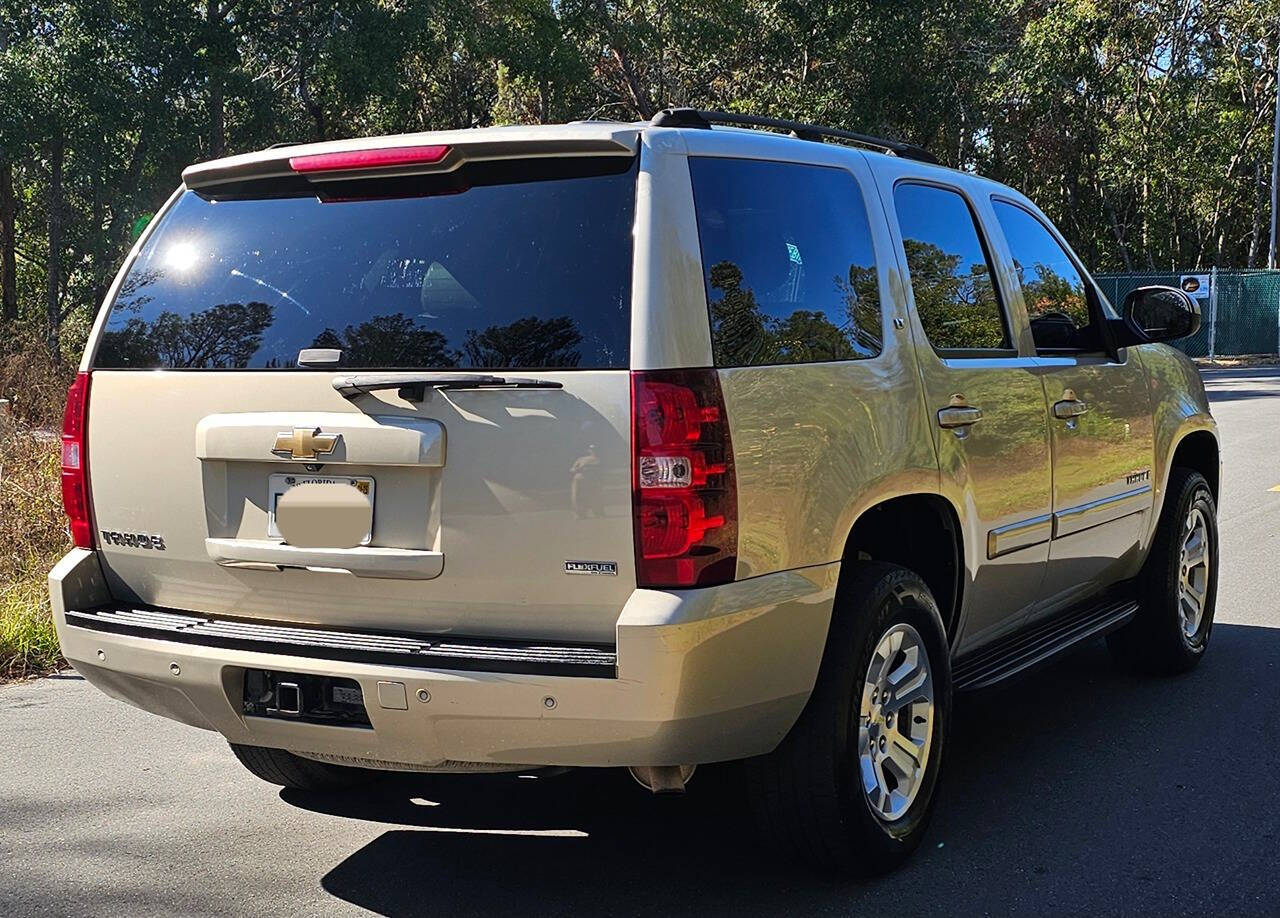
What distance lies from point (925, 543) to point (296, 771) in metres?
2.23

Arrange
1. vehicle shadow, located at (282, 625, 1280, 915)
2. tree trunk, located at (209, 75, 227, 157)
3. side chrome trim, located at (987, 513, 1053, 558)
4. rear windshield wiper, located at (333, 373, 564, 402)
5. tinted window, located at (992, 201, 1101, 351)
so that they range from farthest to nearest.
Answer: tree trunk, located at (209, 75, 227, 157)
tinted window, located at (992, 201, 1101, 351)
side chrome trim, located at (987, 513, 1053, 558)
vehicle shadow, located at (282, 625, 1280, 915)
rear windshield wiper, located at (333, 373, 564, 402)

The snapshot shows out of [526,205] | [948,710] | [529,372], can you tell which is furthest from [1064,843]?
[526,205]

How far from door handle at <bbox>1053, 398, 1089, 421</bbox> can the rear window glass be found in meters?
2.24

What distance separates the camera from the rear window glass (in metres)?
3.48

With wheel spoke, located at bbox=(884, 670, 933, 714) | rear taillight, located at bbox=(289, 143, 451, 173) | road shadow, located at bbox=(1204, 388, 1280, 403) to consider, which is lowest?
road shadow, located at bbox=(1204, 388, 1280, 403)

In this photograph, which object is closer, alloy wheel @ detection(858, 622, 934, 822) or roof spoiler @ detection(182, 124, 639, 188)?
roof spoiler @ detection(182, 124, 639, 188)

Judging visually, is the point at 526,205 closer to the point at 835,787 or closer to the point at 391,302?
the point at 391,302

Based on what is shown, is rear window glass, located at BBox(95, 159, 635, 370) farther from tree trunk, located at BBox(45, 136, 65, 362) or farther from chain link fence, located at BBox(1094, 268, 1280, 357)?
chain link fence, located at BBox(1094, 268, 1280, 357)

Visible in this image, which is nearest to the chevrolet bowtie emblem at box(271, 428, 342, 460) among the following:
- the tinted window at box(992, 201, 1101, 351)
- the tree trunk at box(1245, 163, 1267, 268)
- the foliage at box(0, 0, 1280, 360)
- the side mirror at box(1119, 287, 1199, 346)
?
the tinted window at box(992, 201, 1101, 351)

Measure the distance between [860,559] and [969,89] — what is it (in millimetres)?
32155

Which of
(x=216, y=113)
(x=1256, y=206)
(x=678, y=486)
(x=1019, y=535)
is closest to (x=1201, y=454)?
(x=1019, y=535)

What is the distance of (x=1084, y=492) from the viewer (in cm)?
529

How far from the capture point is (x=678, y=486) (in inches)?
131

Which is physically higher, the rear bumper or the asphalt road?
the rear bumper
